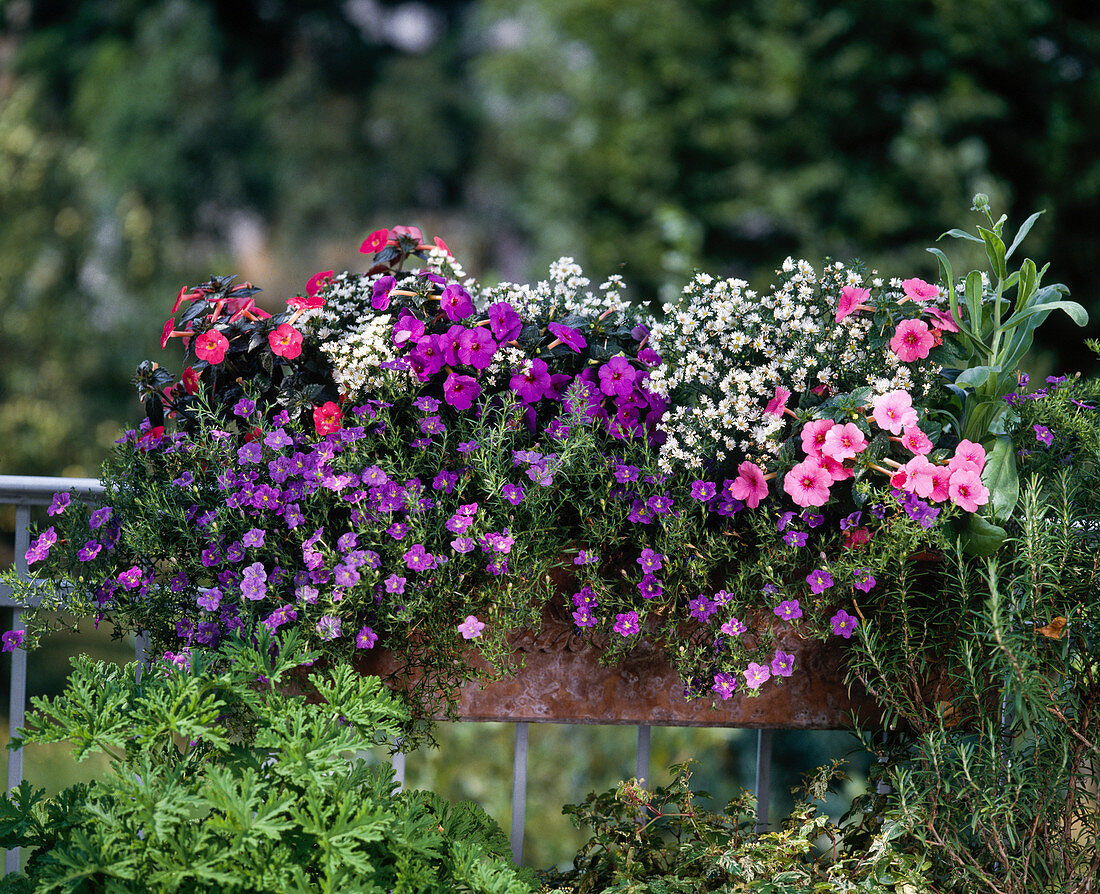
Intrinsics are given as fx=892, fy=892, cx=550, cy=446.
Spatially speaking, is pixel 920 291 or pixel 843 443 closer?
pixel 843 443

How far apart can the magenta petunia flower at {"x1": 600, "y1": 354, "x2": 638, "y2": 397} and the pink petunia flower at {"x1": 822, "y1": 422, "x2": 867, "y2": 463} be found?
13.7 inches

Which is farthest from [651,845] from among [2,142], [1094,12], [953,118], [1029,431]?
[2,142]

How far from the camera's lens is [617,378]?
1534 millimetres

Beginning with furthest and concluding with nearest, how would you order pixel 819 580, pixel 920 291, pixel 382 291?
pixel 382 291 < pixel 920 291 < pixel 819 580

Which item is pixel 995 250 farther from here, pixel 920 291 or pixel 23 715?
pixel 23 715

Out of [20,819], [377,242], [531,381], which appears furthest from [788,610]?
[20,819]

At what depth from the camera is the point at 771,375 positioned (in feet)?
4.76

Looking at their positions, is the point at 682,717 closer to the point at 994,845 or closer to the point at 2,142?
the point at 994,845

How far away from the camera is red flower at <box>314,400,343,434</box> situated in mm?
1512

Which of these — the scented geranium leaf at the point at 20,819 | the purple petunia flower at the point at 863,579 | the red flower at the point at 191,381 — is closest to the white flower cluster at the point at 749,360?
the purple petunia flower at the point at 863,579

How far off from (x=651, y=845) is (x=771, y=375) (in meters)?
0.89

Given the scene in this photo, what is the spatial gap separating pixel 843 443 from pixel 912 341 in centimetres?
23

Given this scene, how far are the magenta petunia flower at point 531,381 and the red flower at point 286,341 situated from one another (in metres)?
0.38

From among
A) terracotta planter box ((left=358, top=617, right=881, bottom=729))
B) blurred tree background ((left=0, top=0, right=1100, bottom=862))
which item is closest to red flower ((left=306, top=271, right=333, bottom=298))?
terracotta planter box ((left=358, top=617, right=881, bottom=729))
